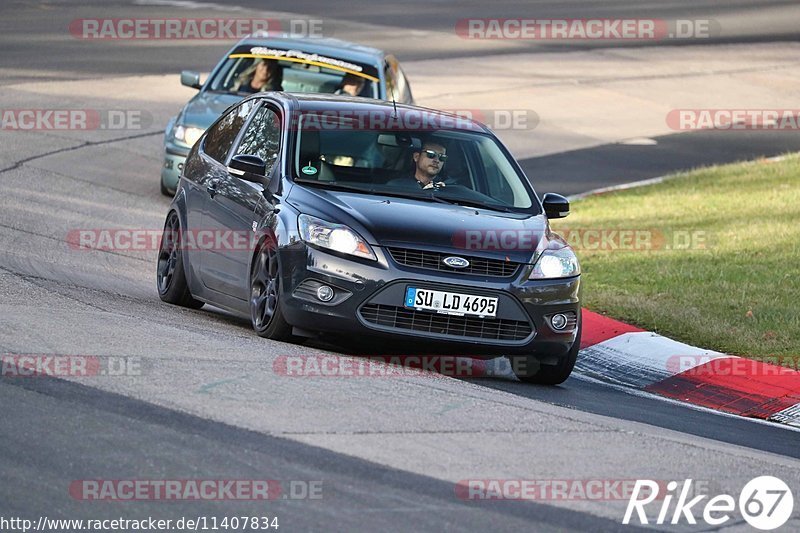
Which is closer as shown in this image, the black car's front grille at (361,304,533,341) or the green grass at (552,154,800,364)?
the black car's front grille at (361,304,533,341)

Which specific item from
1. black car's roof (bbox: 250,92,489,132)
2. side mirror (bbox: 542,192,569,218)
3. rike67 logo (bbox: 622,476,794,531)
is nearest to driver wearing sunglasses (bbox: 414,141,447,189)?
black car's roof (bbox: 250,92,489,132)

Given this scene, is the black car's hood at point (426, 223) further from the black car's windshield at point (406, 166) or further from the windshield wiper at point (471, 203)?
the black car's windshield at point (406, 166)

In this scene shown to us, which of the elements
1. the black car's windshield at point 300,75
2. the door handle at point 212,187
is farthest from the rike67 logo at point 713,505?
the black car's windshield at point 300,75

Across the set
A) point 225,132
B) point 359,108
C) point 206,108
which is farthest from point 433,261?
point 206,108

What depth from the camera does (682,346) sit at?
36.8ft

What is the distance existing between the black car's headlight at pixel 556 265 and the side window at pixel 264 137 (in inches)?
75.2

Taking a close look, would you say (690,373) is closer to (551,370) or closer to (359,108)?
(551,370)

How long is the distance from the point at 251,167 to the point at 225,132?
4.66ft

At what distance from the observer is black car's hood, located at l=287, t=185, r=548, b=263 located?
9125 mm

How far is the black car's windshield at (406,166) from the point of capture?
9914mm

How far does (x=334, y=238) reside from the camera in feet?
29.9

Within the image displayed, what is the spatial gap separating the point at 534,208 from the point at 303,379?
279cm

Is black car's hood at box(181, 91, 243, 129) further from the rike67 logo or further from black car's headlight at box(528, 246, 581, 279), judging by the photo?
the rike67 logo

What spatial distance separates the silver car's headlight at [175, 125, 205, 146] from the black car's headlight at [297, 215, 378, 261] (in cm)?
653
